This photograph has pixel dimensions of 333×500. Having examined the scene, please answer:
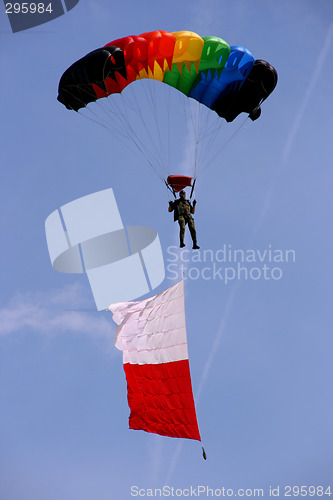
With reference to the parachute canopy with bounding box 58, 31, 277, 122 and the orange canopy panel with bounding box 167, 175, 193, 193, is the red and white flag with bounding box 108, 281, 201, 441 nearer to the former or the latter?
the orange canopy panel with bounding box 167, 175, 193, 193

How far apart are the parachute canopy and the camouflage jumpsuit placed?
2501 millimetres

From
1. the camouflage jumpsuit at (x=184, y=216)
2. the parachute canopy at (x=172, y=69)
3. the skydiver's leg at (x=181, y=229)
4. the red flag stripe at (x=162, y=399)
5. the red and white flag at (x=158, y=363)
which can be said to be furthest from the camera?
the camouflage jumpsuit at (x=184, y=216)

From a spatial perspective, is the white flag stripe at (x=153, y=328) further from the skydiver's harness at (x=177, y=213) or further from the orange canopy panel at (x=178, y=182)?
the orange canopy panel at (x=178, y=182)

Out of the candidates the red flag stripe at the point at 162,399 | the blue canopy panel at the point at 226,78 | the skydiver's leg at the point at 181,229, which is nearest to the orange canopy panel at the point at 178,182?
the skydiver's leg at the point at 181,229

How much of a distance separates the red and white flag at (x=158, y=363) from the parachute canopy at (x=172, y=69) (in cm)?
425

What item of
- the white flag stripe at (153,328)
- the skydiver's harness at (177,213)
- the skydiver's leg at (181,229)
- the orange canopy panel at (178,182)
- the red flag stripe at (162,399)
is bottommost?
the red flag stripe at (162,399)

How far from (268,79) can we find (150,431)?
762cm

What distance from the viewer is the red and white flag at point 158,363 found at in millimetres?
13875

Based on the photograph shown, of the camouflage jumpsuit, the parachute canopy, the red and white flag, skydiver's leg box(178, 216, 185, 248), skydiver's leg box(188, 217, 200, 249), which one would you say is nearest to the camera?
the red and white flag

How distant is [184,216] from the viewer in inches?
584

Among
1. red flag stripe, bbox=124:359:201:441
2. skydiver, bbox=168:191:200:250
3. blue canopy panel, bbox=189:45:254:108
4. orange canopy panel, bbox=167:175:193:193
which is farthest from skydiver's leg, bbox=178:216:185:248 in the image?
blue canopy panel, bbox=189:45:254:108

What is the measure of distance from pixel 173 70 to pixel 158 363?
5.96m

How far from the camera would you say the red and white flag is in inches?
546

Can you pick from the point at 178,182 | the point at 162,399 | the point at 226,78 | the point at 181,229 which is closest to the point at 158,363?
the point at 162,399
